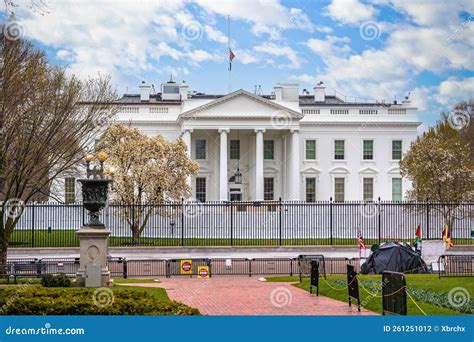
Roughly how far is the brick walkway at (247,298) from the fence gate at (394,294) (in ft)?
5.70

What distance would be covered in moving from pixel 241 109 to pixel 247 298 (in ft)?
155

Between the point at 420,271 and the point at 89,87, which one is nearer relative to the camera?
the point at 420,271

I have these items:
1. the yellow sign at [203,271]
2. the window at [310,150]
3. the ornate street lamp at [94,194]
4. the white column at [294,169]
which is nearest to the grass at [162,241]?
the yellow sign at [203,271]

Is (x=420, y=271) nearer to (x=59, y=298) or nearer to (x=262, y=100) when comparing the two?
(x=59, y=298)

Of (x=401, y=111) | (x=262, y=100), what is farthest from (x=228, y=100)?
(x=401, y=111)

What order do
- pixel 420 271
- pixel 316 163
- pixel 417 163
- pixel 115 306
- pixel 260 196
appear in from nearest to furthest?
1. pixel 115 306
2. pixel 420 271
3. pixel 417 163
4. pixel 260 196
5. pixel 316 163

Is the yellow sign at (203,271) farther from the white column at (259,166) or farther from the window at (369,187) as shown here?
the window at (369,187)

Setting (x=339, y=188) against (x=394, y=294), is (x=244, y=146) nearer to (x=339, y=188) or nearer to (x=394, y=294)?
(x=339, y=188)

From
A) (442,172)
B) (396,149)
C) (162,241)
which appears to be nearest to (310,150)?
(396,149)

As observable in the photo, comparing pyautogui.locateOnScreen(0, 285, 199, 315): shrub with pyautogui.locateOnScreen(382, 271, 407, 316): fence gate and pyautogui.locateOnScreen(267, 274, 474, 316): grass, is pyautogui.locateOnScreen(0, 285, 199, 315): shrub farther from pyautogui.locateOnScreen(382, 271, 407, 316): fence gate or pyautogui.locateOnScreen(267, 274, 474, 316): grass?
pyautogui.locateOnScreen(267, 274, 474, 316): grass

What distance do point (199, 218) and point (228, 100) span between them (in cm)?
2477

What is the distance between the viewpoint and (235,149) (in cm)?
7156

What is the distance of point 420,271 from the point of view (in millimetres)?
29016

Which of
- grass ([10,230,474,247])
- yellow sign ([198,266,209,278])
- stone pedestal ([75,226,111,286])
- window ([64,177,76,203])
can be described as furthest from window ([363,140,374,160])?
stone pedestal ([75,226,111,286])
